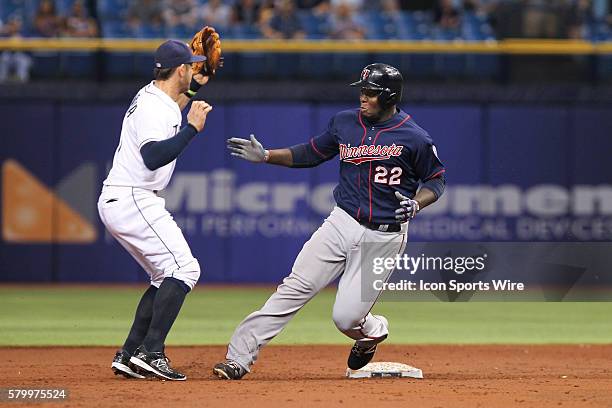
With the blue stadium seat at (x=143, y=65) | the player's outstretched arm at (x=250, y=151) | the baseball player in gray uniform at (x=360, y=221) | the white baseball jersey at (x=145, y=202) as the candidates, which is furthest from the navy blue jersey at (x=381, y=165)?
the blue stadium seat at (x=143, y=65)

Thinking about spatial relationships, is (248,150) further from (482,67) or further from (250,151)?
(482,67)

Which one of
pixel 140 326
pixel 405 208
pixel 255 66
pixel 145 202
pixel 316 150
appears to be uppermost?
pixel 316 150

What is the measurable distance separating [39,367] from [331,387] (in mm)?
2215

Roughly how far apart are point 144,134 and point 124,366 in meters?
1.37

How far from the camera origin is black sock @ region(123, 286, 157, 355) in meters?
6.75

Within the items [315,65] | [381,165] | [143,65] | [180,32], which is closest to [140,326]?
[381,165]

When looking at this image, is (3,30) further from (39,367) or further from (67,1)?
(39,367)

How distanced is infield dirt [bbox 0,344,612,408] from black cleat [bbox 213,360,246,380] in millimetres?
54

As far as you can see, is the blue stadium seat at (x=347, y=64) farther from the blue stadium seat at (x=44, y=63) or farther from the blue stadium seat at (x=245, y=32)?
the blue stadium seat at (x=44, y=63)

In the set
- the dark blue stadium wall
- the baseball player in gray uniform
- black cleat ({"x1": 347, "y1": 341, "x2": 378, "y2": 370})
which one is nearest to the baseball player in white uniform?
the baseball player in gray uniform

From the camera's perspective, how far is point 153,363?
6562 millimetres

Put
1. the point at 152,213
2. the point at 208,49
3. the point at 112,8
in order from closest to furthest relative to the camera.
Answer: the point at 152,213 < the point at 208,49 < the point at 112,8

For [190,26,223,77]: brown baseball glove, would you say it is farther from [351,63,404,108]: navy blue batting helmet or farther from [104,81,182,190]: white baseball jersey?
[351,63,404,108]: navy blue batting helmet

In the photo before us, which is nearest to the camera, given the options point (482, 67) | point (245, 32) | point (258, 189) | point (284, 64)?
point (258, 189)
